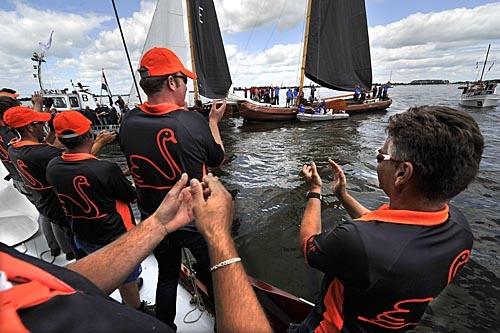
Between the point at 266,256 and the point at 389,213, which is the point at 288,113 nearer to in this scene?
the point at 266,256

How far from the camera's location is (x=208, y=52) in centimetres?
1809

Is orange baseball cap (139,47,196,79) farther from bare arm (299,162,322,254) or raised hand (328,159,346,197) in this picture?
raised hand (328,159,346,197)

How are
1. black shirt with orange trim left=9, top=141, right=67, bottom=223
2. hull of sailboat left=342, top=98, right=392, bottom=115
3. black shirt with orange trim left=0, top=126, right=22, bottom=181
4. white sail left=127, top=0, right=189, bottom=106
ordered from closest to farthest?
black shirt with orange trim left=9, top=141, right=67, bottom=223, black shirt with orange trim left=0, top=126, right=22, bottom=181, white sail left=127, top=0, right=189, bottom=106, hull of sailboat left=342, top=98, right=392, bottom=115

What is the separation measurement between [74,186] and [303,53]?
830 inches

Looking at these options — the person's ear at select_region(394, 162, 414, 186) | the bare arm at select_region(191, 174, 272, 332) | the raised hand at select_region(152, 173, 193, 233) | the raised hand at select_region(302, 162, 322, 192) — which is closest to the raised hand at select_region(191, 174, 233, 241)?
the bare arm at select_region(191, 174, 272, 332)

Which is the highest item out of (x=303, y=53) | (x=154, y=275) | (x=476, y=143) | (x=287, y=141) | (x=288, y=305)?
(x=303, y=53)

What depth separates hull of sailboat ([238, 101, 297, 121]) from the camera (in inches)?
763

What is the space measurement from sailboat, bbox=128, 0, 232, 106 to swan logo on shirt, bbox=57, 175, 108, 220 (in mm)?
15258

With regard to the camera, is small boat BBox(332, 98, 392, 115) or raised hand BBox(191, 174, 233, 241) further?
small boat BBox(332, 98, 392, 115)

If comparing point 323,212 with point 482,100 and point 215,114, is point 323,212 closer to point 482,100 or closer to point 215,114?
→ point 215,114

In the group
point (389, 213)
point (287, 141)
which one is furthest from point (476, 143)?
point (287, 141)

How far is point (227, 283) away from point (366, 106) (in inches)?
Result: 1032

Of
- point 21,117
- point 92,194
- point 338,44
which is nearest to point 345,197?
point 92,194

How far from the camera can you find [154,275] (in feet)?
9.77
